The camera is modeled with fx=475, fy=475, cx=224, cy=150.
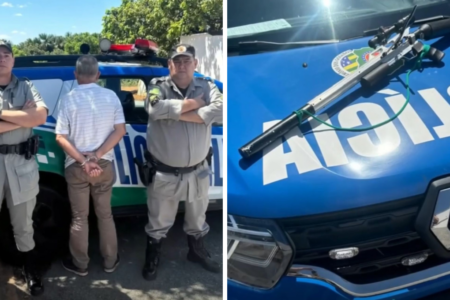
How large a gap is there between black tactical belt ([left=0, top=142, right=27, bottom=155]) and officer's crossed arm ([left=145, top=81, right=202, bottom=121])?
0.62 meters

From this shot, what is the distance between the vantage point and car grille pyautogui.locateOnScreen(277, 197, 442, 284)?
1.40 metres

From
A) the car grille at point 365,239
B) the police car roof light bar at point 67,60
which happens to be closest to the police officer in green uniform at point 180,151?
the police car roof light bar at point 67,60

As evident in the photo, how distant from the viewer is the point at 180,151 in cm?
222

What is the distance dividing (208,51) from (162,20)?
0.87ft

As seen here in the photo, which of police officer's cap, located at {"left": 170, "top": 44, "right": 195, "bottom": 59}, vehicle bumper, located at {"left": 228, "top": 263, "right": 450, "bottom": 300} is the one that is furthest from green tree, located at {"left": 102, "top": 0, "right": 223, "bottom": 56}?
vehicle bumper, located at {"left": 228, "top": 263, "right": 450, "bottom": 300}

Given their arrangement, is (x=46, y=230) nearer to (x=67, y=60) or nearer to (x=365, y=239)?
(x=67, y=60)

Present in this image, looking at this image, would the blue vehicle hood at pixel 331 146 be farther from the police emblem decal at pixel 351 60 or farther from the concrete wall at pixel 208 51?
the concrete wall at pixel 208 51

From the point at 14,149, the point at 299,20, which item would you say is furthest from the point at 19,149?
the point at 299,20

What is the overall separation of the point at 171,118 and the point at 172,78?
201 mm

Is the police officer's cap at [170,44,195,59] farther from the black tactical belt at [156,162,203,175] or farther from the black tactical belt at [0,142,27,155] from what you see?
the black tactical belt at [0,142,27,155]

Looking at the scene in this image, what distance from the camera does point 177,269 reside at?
7.73ft

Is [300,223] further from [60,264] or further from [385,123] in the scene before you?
[60,264]

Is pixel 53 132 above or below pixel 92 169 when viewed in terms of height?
above

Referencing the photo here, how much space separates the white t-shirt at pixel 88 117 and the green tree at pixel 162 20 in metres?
0.33
